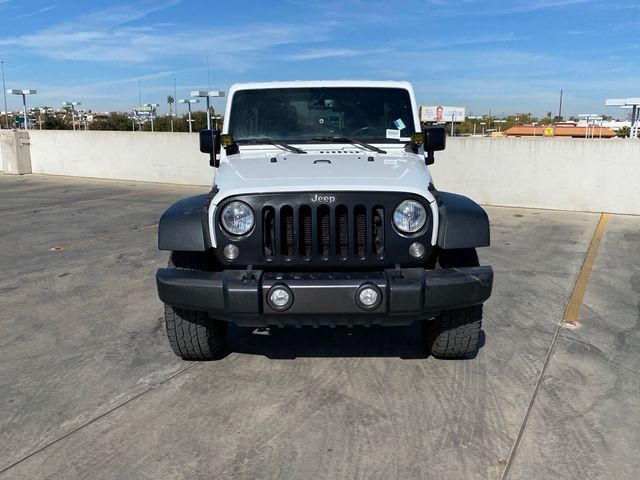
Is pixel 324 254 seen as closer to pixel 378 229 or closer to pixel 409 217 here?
pixel 378 229

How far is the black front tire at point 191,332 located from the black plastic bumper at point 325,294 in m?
0.40

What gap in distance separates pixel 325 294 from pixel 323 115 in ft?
6.53

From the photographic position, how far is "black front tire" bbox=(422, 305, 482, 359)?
365 cm

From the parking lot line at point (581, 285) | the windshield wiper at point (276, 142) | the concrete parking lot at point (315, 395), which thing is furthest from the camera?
the parking lot line at point (581, 285)

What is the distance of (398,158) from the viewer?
410 cm

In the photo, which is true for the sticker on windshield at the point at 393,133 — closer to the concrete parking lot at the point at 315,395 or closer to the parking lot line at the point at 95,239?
the concrete parking lot at the point at 315,395

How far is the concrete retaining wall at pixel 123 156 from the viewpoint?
1548cm

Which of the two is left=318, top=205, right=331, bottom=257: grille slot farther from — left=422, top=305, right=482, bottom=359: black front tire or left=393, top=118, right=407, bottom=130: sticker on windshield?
left=393, top=118, right=407, bottom=130: sticker on windshield

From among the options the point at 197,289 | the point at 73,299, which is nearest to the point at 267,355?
the point at 197,289

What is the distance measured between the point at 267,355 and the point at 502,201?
9160mm

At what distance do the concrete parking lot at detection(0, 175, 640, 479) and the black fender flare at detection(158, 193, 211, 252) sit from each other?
2.99 ft

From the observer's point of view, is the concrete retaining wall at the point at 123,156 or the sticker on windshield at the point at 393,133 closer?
the sticker on windshield at the point at 393,133

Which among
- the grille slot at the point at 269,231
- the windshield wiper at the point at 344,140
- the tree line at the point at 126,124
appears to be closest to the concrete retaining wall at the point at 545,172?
the windshield wiper at the point at 344,140

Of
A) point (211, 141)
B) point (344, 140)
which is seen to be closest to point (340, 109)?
point (344, 140)
